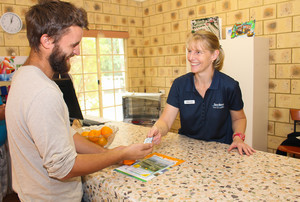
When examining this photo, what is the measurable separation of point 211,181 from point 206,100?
717 mm

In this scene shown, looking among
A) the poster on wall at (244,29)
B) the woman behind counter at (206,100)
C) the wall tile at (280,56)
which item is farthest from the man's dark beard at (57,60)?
the wall tile at (280,56)

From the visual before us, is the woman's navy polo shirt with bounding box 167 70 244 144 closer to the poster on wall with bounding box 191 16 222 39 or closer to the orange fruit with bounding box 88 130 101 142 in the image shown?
the orange fruit with bounding box 88 130 101 142

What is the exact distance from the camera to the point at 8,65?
11.1 feet

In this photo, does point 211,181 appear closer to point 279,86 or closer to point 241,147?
point 241,147

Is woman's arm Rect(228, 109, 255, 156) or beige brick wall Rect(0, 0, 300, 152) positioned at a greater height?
beige brick wall Rect(0, 0, 300, 152)

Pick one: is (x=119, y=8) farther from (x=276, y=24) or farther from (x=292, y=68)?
(x=292, y=68)

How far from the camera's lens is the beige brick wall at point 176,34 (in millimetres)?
3070

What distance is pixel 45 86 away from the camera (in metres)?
0.80

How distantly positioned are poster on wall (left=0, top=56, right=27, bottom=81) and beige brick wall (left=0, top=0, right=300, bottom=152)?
10cm

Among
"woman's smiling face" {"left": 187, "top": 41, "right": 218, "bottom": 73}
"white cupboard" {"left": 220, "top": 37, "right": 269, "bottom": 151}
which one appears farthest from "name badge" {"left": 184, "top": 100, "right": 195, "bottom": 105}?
"white cupboard" {"left": 220, "top": 37, "right": 269, "bottom": 151}

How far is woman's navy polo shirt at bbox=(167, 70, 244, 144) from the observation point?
5.34 ft

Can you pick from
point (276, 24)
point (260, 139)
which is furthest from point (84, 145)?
point (276, 24)

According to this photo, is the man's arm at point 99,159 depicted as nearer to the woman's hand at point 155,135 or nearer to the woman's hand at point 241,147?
the woman's hand at point 155,135

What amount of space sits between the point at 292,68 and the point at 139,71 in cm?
284
